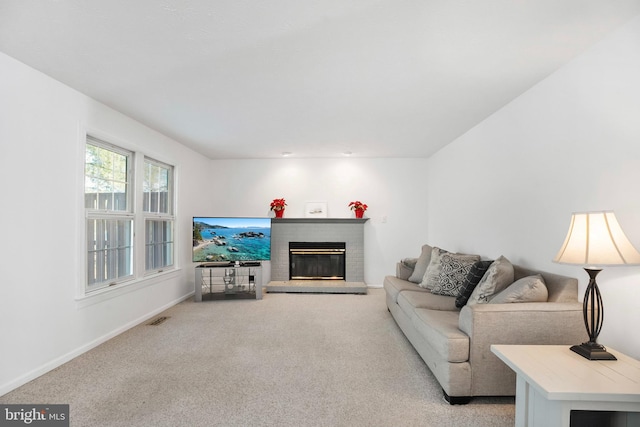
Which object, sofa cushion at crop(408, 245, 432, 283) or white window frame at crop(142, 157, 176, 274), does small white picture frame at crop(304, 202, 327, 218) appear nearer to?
sofa cushion at crop(408, 245, 432, 283)

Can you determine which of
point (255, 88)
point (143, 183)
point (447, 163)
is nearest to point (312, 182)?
point (447, 163)

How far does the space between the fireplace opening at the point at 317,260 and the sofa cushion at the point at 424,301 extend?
2659mm

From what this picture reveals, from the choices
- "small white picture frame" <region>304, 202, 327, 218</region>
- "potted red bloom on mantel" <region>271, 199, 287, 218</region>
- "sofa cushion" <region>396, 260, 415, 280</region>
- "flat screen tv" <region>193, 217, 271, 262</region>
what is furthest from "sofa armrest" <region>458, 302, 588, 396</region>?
"potted red bloom on mantel" <region>271, 199, 287, 218</region>

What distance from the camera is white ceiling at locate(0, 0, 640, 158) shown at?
1.91 metres

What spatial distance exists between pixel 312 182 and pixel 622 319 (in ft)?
16.1

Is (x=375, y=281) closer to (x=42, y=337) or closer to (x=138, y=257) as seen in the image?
(x=138, y=257)

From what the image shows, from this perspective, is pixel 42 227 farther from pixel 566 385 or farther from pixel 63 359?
pixel 566 385

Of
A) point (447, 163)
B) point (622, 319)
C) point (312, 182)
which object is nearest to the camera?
point (622, 319)

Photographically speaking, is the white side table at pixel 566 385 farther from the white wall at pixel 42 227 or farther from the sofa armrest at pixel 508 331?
the white wall at pixel 42 227

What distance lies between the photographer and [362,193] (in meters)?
6.35

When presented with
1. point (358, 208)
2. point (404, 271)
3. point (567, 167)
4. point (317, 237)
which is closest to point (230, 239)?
point (317, 237)

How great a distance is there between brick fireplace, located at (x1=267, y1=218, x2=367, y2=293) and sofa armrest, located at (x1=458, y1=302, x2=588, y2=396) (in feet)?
12.9

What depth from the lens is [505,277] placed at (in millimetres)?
2762

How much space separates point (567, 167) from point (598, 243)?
1.01 metres
